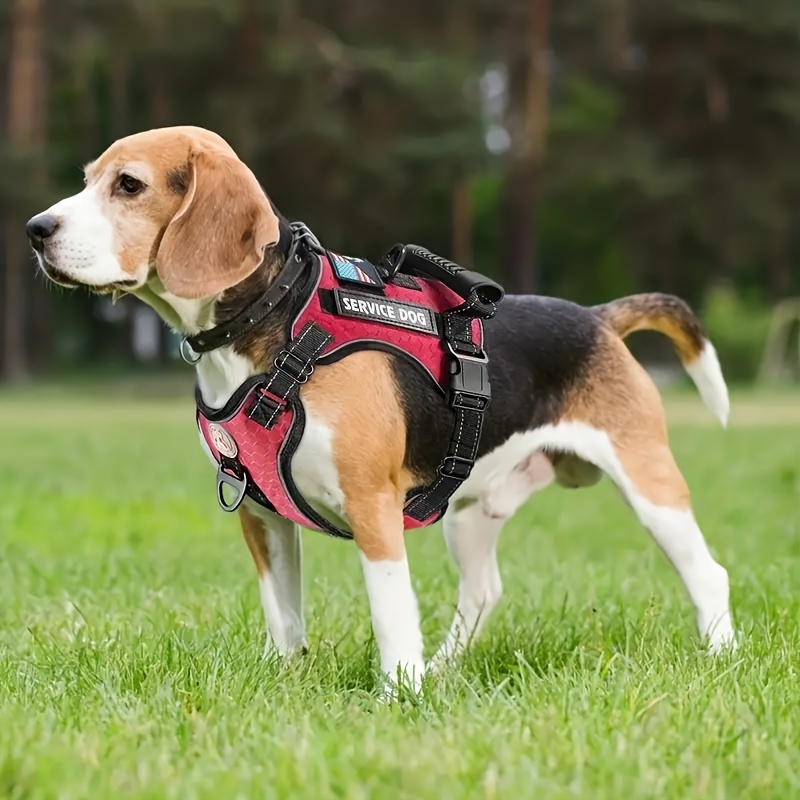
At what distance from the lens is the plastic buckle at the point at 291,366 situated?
3578mm

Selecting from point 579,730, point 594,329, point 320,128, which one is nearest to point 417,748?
point 579,730

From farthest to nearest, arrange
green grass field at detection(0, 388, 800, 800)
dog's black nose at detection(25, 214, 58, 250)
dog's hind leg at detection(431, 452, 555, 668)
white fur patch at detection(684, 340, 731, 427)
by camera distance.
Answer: white fur patch at detection(684, 340, 731, 427) → dog's hind leg at detection(431, 452, 555, 668) → dog's black nose at detection(25, 214, 58, 250) → green grass field at detection(0, 388, 800, 800)

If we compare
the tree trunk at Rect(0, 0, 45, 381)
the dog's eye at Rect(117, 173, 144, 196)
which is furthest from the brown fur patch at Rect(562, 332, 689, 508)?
the tree trunk at Rect(0, 0, 45, 381)

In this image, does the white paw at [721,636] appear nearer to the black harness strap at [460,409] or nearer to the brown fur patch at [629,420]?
the brown fur patch at [629,420]

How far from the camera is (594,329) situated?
14.7ft

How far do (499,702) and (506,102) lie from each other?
32186 millimetres

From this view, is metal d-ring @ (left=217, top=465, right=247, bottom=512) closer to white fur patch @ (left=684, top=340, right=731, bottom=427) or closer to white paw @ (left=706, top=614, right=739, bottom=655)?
white paw @ (left=706, top=614, right=739, bottom=655)

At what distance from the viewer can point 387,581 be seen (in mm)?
3707

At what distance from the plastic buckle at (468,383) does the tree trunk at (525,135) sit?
28462mm

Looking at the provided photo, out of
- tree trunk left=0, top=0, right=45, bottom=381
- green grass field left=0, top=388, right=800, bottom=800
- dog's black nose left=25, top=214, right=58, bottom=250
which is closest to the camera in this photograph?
green grass field left=0, top=388, right=800, bottom=800

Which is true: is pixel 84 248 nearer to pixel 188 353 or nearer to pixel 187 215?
pixel 187 215

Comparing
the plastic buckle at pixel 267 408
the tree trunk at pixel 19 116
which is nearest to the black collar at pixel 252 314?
the plastic buckle at pixel 267 408

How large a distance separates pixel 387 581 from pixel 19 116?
98.4 feet

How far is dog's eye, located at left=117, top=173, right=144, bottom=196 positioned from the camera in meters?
3.62
